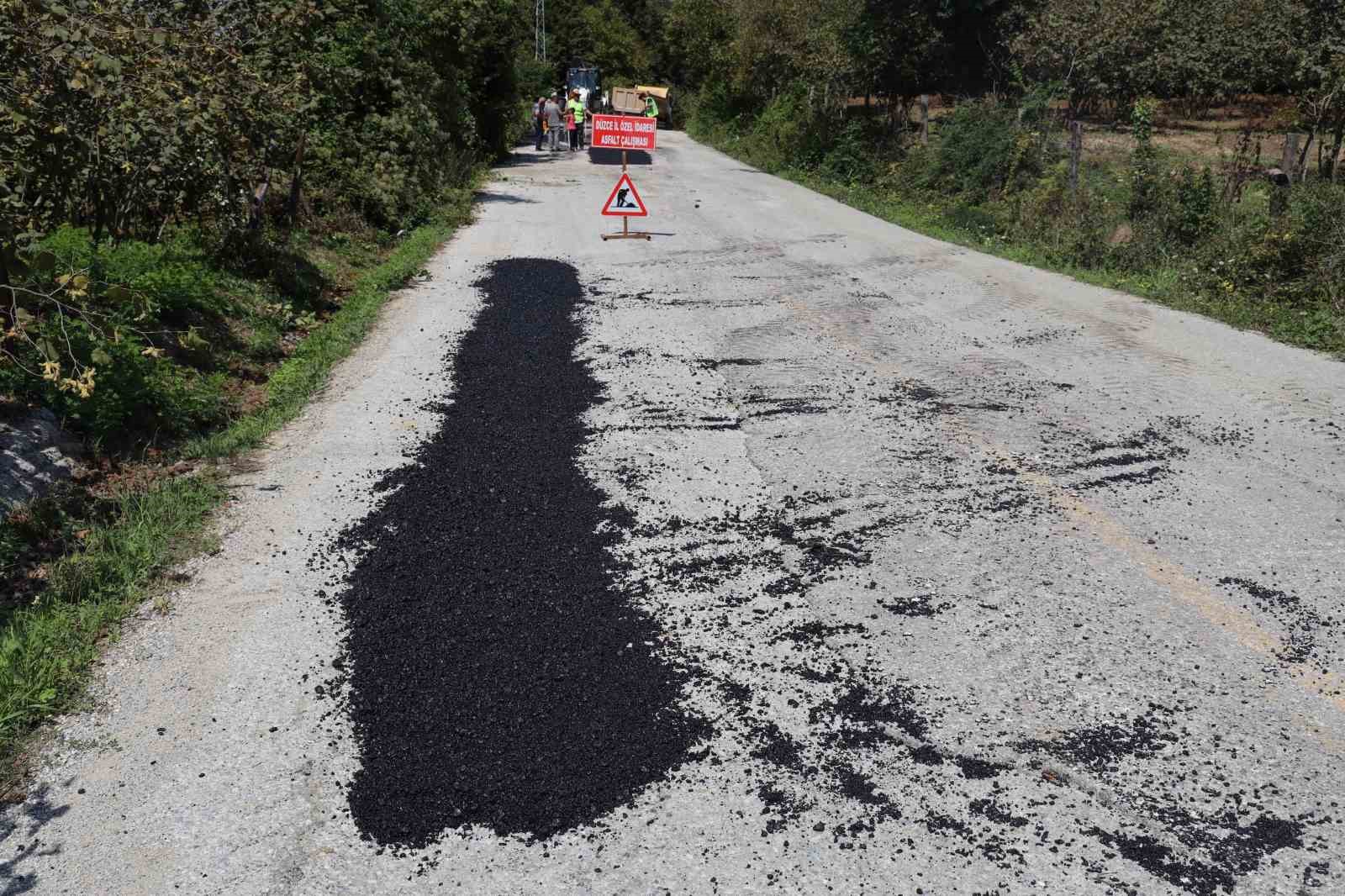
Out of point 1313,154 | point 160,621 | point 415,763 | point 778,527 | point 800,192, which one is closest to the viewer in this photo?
point 415,763

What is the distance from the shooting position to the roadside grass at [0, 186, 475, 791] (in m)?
4.50

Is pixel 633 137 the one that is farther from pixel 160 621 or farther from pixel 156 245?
pixel 160 621

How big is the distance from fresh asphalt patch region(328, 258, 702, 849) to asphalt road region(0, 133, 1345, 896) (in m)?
0.02

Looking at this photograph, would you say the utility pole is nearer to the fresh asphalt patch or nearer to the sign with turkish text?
the sign with turkish text

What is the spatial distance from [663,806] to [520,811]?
1.86 ft

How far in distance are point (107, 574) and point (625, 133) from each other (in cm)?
1528

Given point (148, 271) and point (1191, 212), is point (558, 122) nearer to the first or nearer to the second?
point (1191, 212)

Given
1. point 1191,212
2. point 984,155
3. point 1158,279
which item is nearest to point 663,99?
point 984,155

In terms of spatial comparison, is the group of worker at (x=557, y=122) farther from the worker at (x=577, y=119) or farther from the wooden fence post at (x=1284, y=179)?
the wooden fence post at (x=1284, y=179)

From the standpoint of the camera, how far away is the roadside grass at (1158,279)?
10.7 m

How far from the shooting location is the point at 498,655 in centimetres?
473

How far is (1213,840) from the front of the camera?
3650 mm

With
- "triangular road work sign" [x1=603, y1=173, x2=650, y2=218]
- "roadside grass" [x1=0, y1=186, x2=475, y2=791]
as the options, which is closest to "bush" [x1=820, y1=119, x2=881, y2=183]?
"triangular road work sign" [x1=603, y1=173, x2=650, y2=218]

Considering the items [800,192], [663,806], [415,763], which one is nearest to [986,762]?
[663,806]
